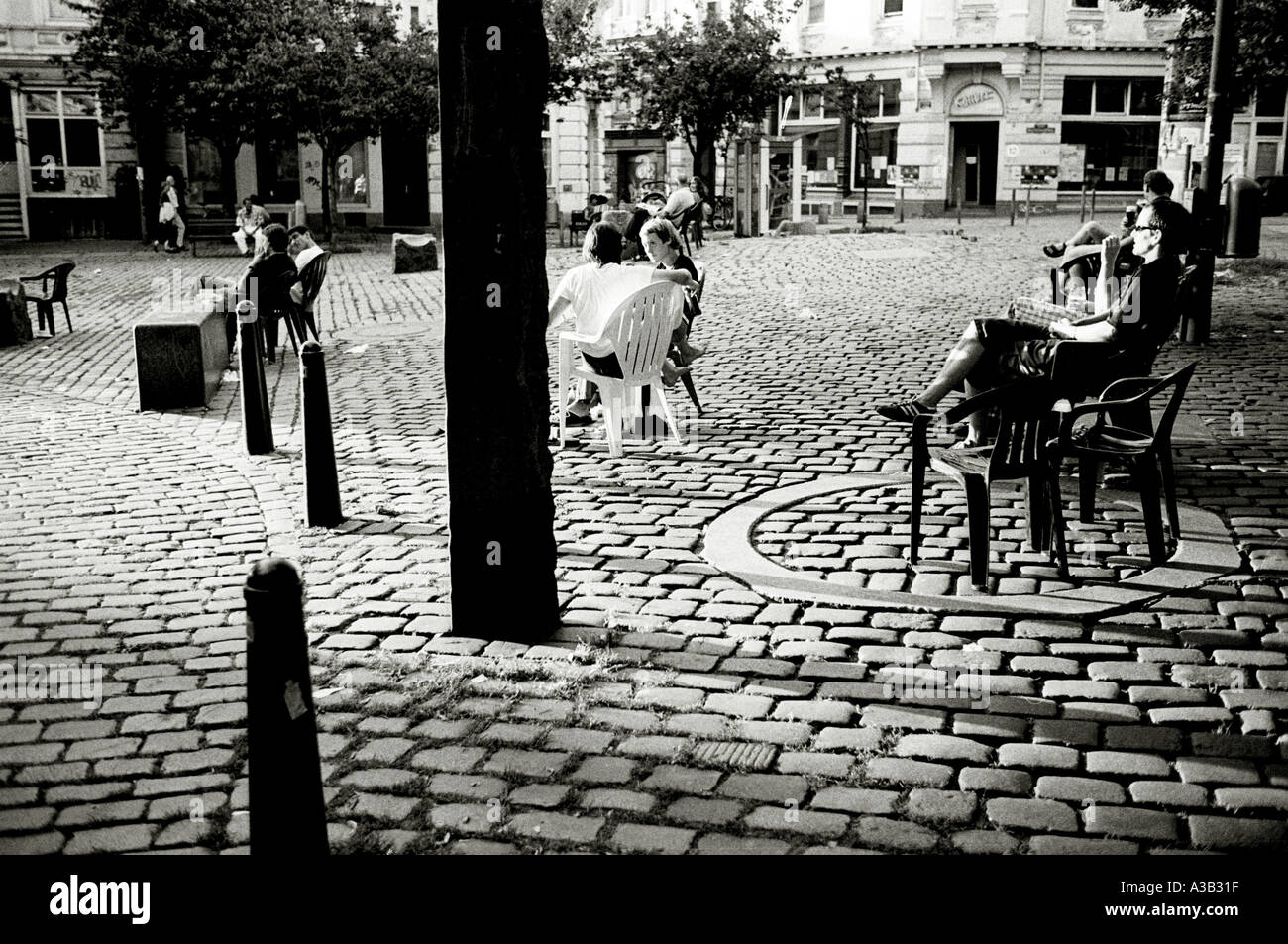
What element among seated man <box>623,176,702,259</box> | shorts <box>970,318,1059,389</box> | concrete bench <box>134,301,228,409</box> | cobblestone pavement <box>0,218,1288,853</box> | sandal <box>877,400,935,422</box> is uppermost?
seated man <box>623,176,702,259</box>

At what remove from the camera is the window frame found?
37.4 metres

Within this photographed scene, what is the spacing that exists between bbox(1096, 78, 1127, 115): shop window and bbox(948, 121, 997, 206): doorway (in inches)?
141

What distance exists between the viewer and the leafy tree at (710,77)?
36.0m

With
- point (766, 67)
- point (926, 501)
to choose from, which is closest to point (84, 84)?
point (766, 67)

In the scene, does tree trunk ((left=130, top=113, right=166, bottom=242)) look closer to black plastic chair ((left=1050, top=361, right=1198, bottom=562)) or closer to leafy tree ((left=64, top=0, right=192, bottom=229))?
leafy tree ((left=64, top=0, right=192, bottom=229))

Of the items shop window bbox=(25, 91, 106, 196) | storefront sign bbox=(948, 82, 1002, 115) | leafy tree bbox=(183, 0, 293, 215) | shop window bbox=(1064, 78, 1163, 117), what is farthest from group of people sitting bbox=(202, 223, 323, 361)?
shop window bbox=(1064, 78, 1163, 117)

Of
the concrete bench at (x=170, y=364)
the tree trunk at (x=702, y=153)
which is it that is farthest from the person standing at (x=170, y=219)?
the concrete bench at (x=170, y=364)

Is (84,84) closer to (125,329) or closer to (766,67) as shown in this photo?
(766,67)

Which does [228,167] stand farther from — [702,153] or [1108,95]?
[1108,95]

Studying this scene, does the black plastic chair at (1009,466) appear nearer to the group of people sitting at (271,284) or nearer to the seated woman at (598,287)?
the seated woman at (598,287)

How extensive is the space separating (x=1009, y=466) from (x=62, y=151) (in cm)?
3756

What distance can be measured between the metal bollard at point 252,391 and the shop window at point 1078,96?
40498 millimetres

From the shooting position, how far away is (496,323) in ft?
16.9

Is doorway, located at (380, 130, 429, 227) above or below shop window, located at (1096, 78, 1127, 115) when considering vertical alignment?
below
